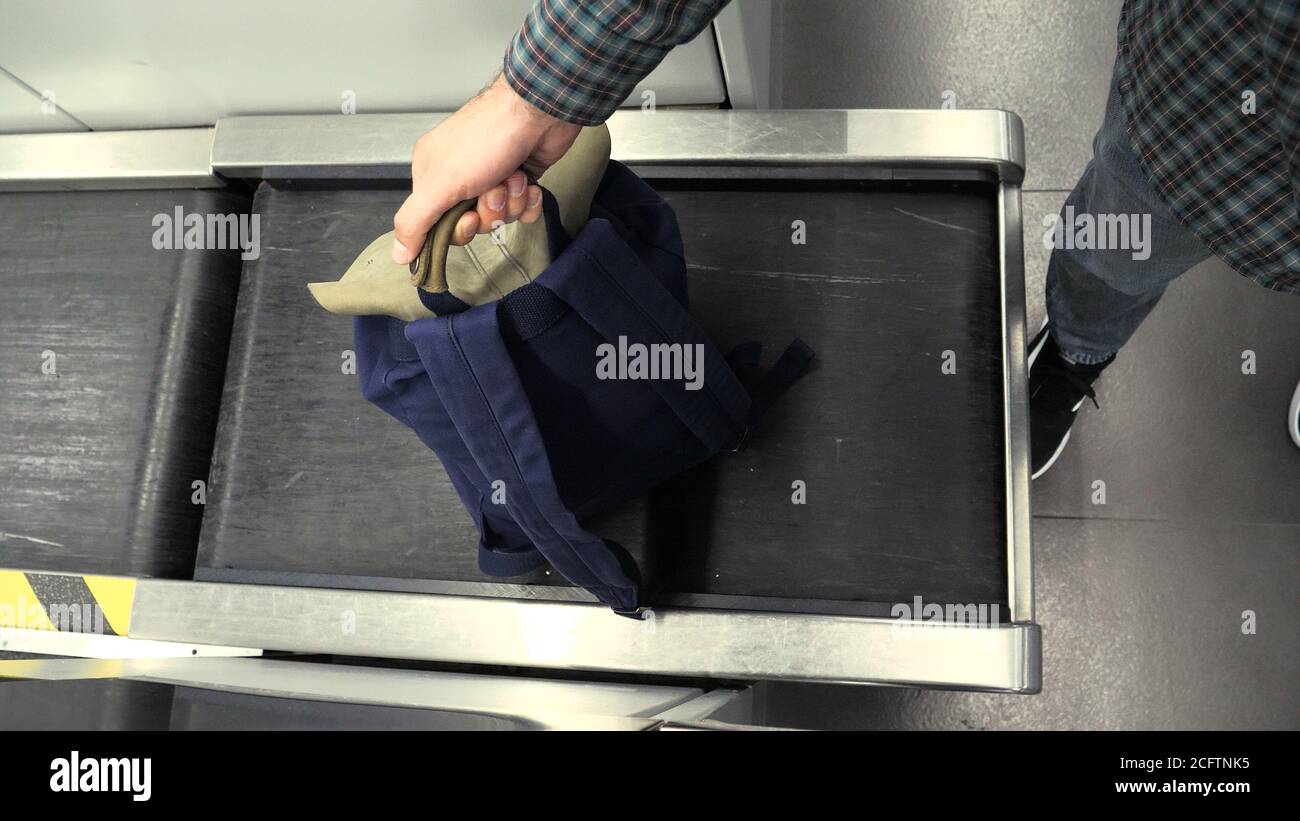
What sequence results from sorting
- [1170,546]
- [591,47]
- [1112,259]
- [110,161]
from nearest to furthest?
[591,47]
[1112,259]
[110,161]
[1170,546]

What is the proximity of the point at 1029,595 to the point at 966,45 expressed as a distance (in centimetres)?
115

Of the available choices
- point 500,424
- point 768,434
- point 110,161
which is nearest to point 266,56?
point 110,161

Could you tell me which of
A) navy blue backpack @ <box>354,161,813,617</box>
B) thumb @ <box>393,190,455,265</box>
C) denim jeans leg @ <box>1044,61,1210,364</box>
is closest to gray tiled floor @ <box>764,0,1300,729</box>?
denim jeans leg @ <box>1044,61,1210,364</box>

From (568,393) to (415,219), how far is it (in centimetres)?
27

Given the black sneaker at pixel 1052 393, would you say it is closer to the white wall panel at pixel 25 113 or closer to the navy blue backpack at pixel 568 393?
the navy blue backpack at pixel 568 393

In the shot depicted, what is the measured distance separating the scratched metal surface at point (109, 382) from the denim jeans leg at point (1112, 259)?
121cm

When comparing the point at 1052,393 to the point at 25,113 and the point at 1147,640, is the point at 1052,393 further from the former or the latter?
the point at 25,113

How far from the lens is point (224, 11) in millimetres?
1259

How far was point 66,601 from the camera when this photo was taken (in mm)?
1360

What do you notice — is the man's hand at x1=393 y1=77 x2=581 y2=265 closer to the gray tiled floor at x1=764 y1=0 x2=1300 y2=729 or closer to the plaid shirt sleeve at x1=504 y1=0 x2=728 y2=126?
the plaid shirt sleeve at x1=504 y1=0 x2=728 y2=126

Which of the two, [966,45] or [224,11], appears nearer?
[224,11]
